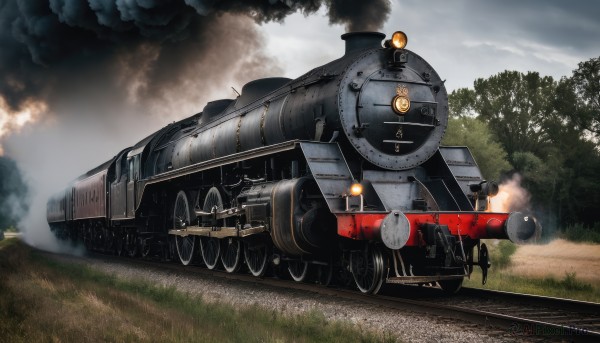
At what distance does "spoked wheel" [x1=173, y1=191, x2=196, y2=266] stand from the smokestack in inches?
248

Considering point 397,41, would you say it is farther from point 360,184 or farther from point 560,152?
point 560,152

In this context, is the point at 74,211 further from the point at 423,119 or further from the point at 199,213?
the point at 423,119

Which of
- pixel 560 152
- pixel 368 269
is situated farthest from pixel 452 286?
Result: pixel 560 152

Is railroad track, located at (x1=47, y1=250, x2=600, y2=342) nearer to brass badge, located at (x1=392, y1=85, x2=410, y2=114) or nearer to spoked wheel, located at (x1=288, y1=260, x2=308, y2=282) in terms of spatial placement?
spoked wheel, located at (x1=288, y1=260, x2=308, y2=282)

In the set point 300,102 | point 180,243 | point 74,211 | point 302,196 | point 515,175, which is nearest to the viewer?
point 302,196

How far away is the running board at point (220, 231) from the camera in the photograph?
10711 millimetres

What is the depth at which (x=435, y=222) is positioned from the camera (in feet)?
29.1

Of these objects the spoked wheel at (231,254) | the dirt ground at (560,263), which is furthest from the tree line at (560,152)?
the spoked wheel at (231,254)

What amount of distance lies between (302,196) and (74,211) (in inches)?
807

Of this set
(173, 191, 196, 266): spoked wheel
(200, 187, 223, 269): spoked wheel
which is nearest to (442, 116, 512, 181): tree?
(173, 191, 196, 266): spoked wheel

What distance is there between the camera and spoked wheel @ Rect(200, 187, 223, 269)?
13315mm

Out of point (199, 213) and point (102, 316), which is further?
point (199, 213)

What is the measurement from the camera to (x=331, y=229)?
9.66 meters

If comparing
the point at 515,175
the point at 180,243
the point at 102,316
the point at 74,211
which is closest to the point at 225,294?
the point at 102,316
